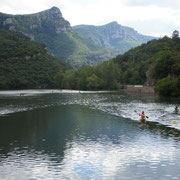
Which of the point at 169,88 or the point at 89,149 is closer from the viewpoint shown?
the point at 89,149

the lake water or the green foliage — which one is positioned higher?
the green foliage

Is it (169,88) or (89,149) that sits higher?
(169,88)

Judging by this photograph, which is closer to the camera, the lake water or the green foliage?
the lake water

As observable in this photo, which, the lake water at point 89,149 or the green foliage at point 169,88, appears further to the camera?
the green foliage at point 169,88

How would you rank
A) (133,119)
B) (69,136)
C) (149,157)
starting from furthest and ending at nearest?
(133,119) < (69,136) < (149,157)

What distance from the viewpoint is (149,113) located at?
7356 cm

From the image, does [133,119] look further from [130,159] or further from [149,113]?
[130,159]

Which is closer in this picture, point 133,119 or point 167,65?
point 133,119

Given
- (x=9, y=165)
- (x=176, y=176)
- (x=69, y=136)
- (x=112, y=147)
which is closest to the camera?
(x=176, y=176)

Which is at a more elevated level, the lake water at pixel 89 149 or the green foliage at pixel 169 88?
the green foliage at pixel 169 88

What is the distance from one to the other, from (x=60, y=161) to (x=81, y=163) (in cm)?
266

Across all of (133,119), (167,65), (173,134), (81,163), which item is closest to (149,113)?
(133,119)

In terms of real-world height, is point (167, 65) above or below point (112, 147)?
above

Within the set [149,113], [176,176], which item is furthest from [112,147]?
[149,113]
